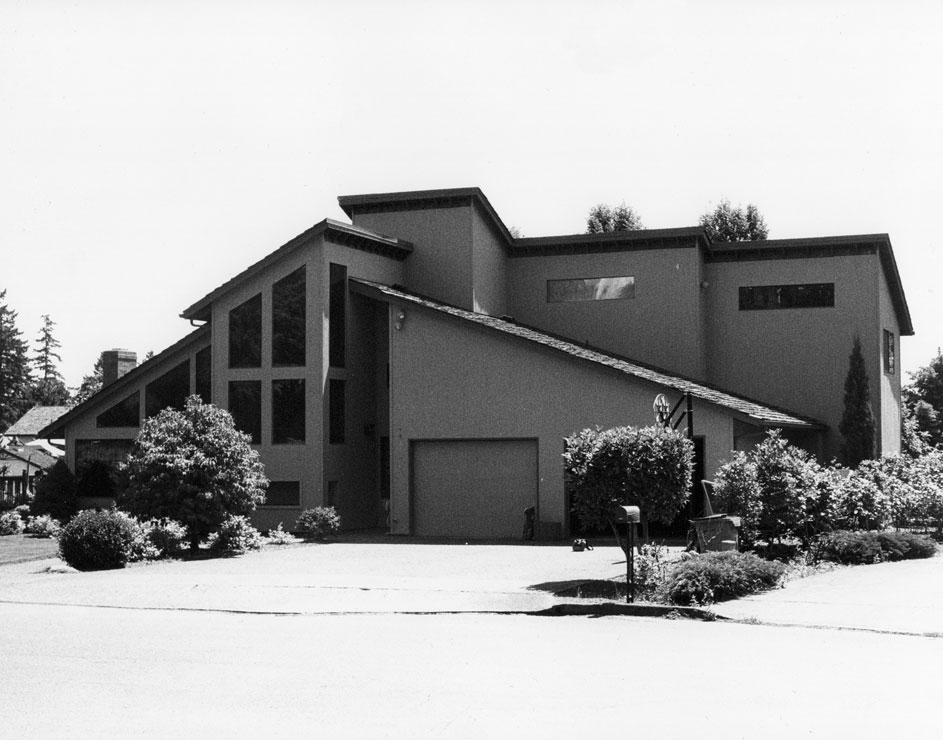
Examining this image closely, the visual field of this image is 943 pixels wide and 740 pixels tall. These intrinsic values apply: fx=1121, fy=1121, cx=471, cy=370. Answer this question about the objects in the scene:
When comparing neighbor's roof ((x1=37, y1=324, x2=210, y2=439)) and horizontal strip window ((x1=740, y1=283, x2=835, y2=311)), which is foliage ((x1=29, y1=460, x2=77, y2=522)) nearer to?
neighbor's roof ((x1=37, y1=324, x2=210, y2=439))

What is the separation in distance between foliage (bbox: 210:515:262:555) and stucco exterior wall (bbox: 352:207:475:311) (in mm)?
10801

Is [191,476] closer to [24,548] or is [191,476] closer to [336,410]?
[24,548]

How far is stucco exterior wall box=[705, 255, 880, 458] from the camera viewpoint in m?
34.2

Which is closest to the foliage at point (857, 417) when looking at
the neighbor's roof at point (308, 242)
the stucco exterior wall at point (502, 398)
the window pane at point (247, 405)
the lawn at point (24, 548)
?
the stucco exterior wall at point (502, 398)

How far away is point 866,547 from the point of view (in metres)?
20.7

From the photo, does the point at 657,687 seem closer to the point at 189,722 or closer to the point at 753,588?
the point at 189,722

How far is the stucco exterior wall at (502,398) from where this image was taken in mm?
27531

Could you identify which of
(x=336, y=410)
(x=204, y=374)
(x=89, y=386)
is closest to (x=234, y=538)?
(x=336, y=410)

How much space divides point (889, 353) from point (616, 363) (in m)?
A: 12.5

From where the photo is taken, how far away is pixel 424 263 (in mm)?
34344

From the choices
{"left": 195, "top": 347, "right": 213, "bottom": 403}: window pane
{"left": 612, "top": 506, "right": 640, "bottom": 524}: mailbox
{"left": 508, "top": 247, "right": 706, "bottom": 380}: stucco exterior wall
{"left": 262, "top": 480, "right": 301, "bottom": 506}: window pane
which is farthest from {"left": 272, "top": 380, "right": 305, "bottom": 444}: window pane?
{"left": 612, "top": 506, "right": 640, "bottom": 524}: mailbox

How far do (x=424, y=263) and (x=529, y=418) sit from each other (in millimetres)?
7908

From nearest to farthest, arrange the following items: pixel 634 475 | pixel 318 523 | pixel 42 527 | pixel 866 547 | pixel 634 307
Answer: pixel 634 475 → pixel 866 547 → pixel 318 523 → pixel 42 527 → pixel 634 307

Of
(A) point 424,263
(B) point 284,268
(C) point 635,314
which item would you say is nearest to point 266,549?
(B) point 284,268
